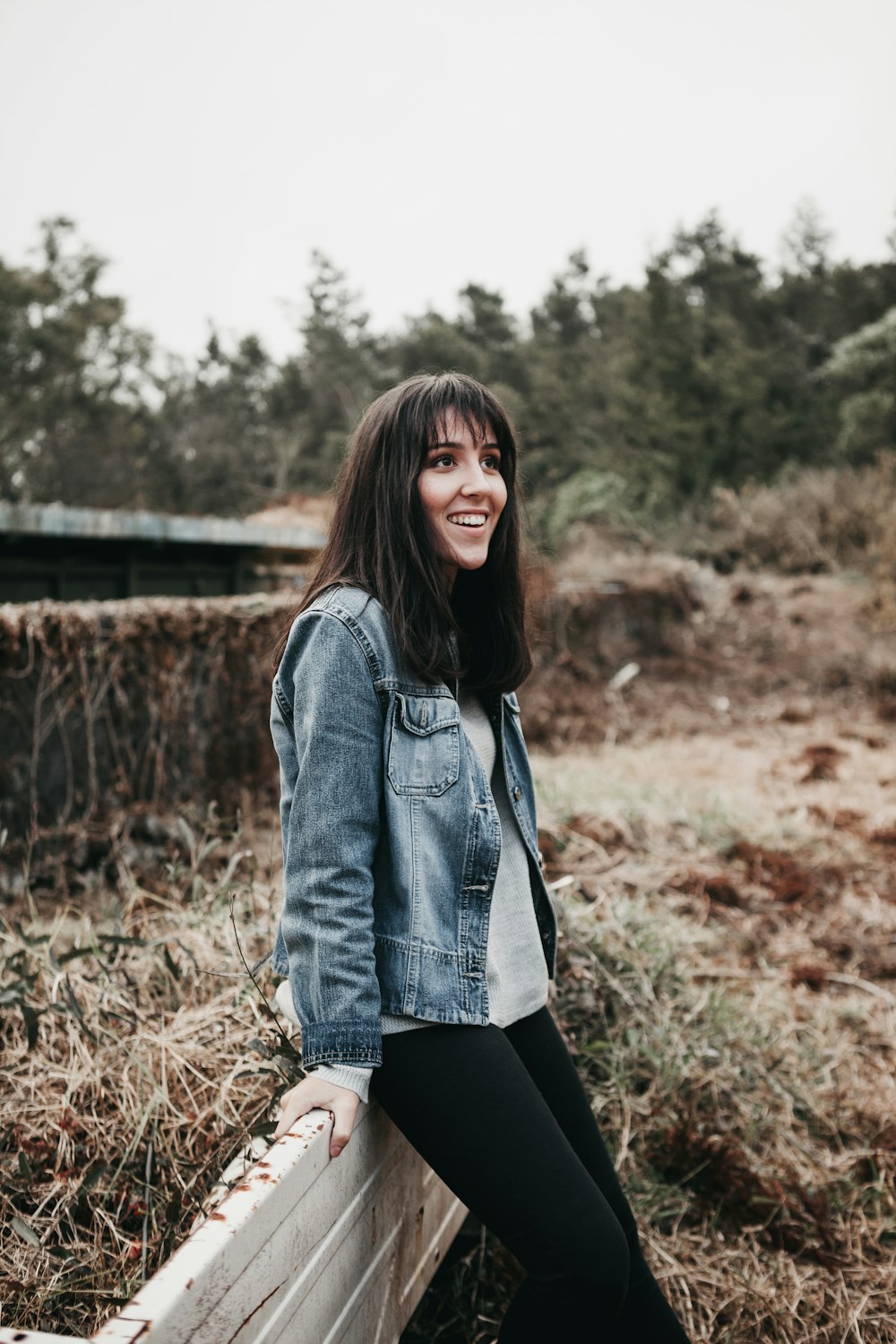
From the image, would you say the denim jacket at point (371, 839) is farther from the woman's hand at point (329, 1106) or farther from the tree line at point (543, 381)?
the tree line at point (543, 381)

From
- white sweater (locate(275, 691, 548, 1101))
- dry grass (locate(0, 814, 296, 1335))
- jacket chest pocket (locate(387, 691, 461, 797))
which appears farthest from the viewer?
dry grass (locate(0, 814, 296, 1335))

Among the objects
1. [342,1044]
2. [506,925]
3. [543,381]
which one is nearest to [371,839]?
[342,1044]

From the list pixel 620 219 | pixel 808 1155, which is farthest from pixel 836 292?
pixel 808 1155

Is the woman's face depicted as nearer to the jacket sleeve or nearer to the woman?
the woman

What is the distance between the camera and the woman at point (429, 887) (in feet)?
4.17

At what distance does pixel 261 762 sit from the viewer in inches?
251

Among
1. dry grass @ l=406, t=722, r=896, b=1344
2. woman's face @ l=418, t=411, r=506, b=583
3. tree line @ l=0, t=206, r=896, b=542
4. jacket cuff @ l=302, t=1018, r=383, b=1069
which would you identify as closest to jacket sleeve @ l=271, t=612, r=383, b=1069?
jacket cuff @ l=302, t=1018, r=383, b=1069

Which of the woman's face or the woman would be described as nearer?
the woman

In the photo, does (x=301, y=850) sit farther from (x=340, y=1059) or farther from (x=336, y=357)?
(x=336, y=357)

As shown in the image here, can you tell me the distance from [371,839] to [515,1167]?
0.50 meters

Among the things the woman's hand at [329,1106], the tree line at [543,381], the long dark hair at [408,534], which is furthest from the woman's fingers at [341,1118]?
the tree line at [543,381]

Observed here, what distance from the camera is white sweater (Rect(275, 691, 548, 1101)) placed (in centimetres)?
152

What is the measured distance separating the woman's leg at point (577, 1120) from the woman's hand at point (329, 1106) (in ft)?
1.23

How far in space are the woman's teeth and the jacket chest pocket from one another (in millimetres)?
312
